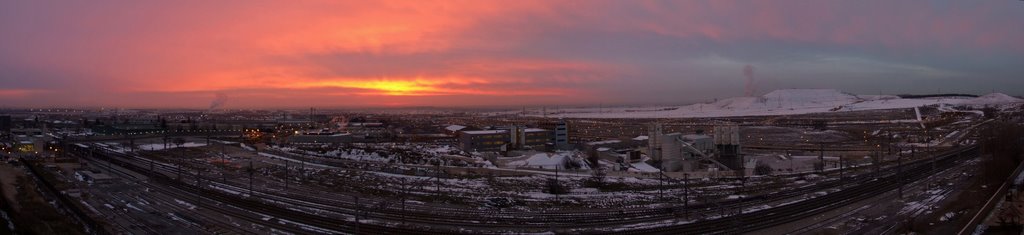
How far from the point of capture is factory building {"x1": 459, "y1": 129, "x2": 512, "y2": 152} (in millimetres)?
41844

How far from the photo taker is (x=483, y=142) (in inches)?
1674

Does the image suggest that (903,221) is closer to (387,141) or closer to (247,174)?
(247,174)

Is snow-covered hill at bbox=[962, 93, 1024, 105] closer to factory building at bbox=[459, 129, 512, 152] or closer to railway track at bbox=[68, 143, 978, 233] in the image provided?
factory building at bbox=[459, 129, 512, 152]

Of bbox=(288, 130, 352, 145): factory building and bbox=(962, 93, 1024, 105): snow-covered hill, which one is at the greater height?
bbox=(962, 93, 1024, 105): snow-covered hill

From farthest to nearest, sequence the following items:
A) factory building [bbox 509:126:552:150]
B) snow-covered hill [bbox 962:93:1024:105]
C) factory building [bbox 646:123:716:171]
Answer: snow-covered hill [bbox 962:93:1024:105] < factory building [bbox 509:126:552:150] < factory building [bbox 646:123:716:171]

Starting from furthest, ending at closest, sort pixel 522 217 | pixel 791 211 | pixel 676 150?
pixel 676 150 → pixel 791 211 → pixel 522 217

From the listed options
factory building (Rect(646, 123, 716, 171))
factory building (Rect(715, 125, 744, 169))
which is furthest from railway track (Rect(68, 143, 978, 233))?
factory building (Rect(715, 125, 744, 169))

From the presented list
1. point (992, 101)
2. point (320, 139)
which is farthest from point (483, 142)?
point (992, 101)

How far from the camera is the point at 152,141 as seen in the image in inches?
1902

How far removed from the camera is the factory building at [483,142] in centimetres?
4184

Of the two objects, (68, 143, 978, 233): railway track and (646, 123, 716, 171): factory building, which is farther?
(646, 123, 716, 171): factory building

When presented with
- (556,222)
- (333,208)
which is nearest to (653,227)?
(556,222)

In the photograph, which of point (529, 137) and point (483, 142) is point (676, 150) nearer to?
point (529, 137)

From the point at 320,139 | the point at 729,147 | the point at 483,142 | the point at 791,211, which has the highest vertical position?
the point at 729,147
